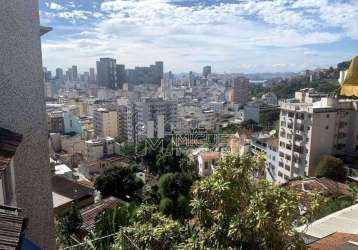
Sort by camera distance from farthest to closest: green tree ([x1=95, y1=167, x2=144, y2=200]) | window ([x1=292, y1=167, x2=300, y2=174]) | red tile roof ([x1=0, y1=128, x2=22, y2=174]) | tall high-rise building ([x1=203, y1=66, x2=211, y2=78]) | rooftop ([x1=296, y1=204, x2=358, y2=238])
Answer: tall high-rise building ([x1=203, y1=66, x2=211, y2=78])
window ([x1=292, y1=167, x2=300, y2=174])
green tree ([x1=95, y1=167, x2=144, y2=200])
rooftop ([x1=296, y1=204, x2=358, y2=238])
red tile roof ([x1=0, y1=128, x2=22, y2=174])

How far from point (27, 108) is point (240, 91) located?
301 feet

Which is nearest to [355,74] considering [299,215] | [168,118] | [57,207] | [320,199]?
[320,199]

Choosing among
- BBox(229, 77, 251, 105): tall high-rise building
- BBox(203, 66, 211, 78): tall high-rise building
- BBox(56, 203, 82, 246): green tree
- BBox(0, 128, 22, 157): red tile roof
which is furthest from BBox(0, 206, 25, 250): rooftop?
BBox(203, 66, 211, 78): tall high-rise building

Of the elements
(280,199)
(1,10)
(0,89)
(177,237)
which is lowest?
(177,237)

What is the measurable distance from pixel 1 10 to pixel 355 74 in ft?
13.2

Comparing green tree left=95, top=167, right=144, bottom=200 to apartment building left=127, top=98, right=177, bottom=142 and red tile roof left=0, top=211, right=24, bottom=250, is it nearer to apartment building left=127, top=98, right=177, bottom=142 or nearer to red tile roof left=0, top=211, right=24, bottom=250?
red tile roof left=0, top=211, right=24, bottom=250

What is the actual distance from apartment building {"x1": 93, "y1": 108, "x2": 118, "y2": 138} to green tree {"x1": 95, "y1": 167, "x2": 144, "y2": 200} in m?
33.2

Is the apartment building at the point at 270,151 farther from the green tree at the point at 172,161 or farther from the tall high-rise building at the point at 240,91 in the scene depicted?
the tall high-rise building at the point at 240,91

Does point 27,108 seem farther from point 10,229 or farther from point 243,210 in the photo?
point 243,210

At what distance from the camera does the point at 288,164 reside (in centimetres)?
2472

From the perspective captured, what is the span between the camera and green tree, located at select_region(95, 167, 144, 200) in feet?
69.1

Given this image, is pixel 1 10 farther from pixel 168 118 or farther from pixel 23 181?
pixel 168 118

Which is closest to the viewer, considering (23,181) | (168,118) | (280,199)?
(280,199)

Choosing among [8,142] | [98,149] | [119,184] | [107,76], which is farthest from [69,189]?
[107,76]
